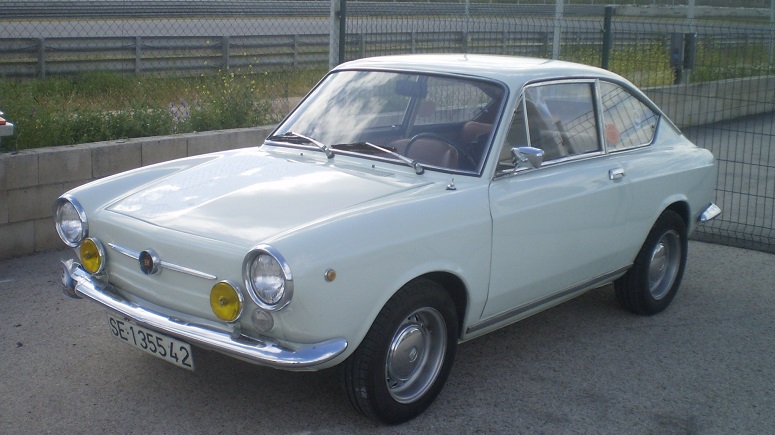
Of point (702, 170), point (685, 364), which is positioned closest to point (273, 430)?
point (685, 364)

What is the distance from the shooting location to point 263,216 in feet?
12.8

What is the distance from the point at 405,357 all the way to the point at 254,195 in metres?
1.04

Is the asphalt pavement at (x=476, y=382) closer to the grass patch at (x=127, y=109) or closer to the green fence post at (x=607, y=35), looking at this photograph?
the grass patch at (x=127, y=109)

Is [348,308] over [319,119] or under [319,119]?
under

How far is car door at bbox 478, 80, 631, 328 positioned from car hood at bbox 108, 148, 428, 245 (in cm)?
51

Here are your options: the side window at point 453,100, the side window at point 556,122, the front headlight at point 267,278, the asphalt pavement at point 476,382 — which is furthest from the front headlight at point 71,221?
the side window at point 556,122

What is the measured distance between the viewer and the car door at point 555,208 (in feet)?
14.4

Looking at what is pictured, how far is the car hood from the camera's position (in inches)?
151

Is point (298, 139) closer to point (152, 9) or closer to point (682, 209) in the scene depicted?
point (682, 209)

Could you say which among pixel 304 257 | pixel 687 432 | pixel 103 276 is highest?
pixel 304 257

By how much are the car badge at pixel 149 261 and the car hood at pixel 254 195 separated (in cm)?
14

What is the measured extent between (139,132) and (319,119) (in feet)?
10.4

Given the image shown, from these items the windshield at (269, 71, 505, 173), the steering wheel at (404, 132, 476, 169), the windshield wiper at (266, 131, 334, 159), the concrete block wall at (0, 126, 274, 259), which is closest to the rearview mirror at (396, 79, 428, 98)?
the windshield at (269, 71, 505, 173)

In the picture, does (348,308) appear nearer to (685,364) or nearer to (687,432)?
(687,432)
